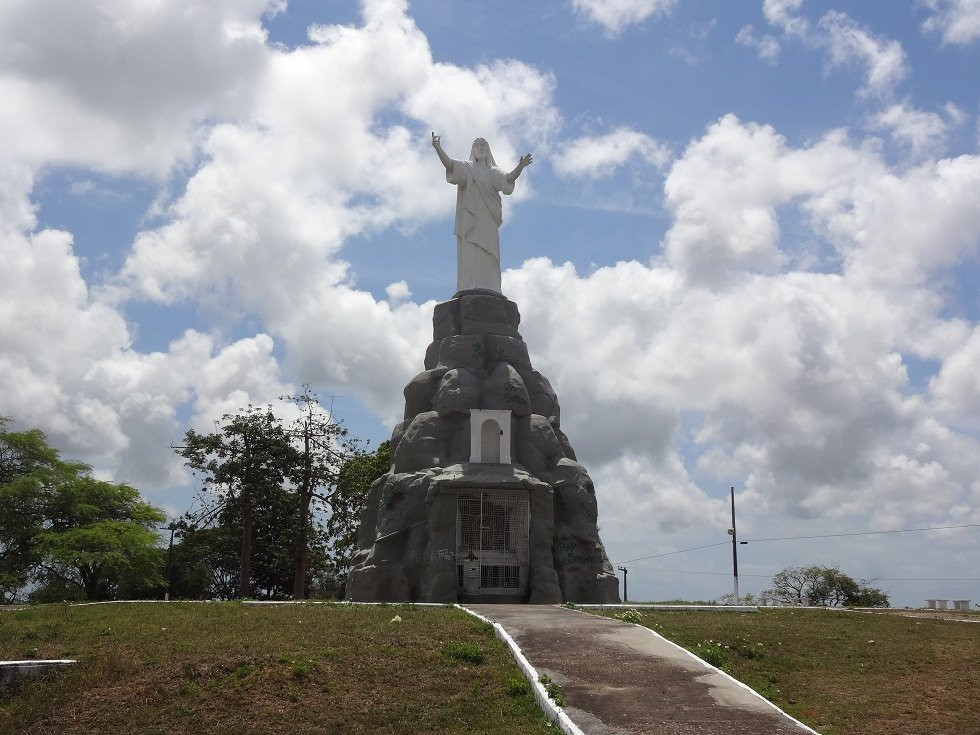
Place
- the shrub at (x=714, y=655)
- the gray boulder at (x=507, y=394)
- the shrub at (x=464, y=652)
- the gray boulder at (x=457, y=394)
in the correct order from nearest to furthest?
the shrub at (x=464, y=652) < the shrub at (x=714, y=655) < the gray boulder at (x=457, y=394) < the gray boulder at (x=507, y=394)

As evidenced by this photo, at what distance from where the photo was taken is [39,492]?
113 ft

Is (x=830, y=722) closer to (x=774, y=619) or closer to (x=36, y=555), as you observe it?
(x=774, y=619)

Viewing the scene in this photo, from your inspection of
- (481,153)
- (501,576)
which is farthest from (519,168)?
(501,576)

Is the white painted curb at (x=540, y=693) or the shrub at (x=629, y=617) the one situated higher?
the shrub at (x=629, y=617)

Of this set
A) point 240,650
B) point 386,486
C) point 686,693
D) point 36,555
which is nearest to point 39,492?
point 36,555

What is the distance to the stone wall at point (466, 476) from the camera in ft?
87.0

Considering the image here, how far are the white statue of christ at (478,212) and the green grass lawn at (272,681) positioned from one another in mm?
17601

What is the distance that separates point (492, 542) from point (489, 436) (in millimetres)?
3387

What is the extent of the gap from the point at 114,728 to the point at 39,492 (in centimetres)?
2487

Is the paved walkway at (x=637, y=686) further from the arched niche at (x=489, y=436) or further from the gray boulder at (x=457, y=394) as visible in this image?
the gray boulder at (x=457, y=394)

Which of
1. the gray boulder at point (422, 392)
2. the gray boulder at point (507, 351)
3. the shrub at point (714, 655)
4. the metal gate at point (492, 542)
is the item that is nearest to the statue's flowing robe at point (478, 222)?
the gray boulder at point (507, 351)

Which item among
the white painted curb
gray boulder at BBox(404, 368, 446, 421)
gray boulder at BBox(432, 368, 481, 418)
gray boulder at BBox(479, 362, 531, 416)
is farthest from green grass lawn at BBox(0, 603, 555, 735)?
gray boulder at BBox(404, 368, 446, 421)

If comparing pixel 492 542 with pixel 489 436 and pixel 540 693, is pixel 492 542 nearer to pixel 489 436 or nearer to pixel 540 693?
pixel 489 436

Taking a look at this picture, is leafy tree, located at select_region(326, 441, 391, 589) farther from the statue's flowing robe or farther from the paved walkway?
the paved walkway
